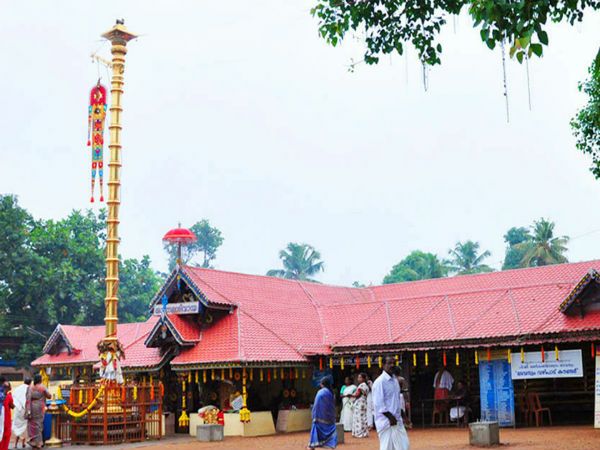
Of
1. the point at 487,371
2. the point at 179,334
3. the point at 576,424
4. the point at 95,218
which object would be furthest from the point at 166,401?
the point at 95,218

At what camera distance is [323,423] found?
14758 mm

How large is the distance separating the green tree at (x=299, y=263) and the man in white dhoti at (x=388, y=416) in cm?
5394

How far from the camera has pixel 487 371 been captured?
66.7ft

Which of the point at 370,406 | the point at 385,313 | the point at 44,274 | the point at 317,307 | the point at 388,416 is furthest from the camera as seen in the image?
the point at 44,274

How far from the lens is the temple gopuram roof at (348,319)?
19828mm

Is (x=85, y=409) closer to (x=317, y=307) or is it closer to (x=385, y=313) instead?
(x=385, y=313)

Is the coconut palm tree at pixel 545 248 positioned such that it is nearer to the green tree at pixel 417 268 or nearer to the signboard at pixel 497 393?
the green tree at pixel 417 268

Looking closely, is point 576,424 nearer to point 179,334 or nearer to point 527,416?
point 527,416

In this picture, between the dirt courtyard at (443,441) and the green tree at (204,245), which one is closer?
the dirt courtyard at (443,441)

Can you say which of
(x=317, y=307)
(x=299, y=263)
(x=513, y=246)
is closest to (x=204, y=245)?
(x=299, y=263)

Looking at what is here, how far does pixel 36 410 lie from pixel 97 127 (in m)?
7.39

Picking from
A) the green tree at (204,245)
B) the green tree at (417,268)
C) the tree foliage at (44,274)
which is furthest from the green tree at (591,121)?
the green tree at (204,245)

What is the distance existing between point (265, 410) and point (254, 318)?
8.19 feet

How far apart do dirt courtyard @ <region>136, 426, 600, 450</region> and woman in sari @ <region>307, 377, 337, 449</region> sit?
5.40ft
